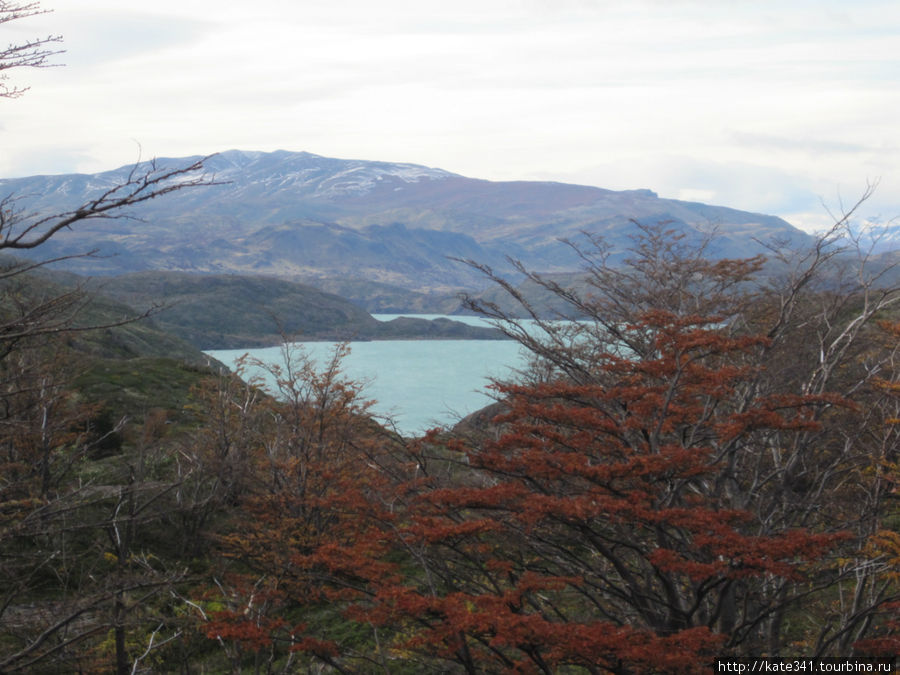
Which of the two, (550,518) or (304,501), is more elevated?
(550,518)

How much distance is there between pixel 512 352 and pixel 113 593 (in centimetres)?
13003

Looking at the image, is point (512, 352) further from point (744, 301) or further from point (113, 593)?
point (113, 593)

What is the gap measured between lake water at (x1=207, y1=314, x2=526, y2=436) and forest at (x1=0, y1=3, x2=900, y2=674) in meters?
35.3

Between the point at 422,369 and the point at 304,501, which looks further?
the point at 422,369

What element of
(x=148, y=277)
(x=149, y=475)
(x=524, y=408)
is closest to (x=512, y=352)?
(x=148, y=277)

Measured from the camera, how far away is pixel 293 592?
44.7 feet

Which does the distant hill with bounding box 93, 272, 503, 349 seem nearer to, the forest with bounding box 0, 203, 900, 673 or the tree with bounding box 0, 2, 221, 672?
the tree with bounding box 0, 2, 221, 672

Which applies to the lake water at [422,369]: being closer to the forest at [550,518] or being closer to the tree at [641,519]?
the forest at [550,518]

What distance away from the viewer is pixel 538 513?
740 centimetres

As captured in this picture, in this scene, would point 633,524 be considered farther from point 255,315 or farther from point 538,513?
point 255,315

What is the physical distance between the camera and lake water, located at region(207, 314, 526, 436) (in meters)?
74.8

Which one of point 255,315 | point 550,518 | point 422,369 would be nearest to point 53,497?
point 550,518

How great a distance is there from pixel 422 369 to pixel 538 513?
105 metres

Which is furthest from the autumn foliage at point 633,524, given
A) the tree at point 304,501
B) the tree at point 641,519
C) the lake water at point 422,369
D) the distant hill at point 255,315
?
the distant hill at point 255,315
